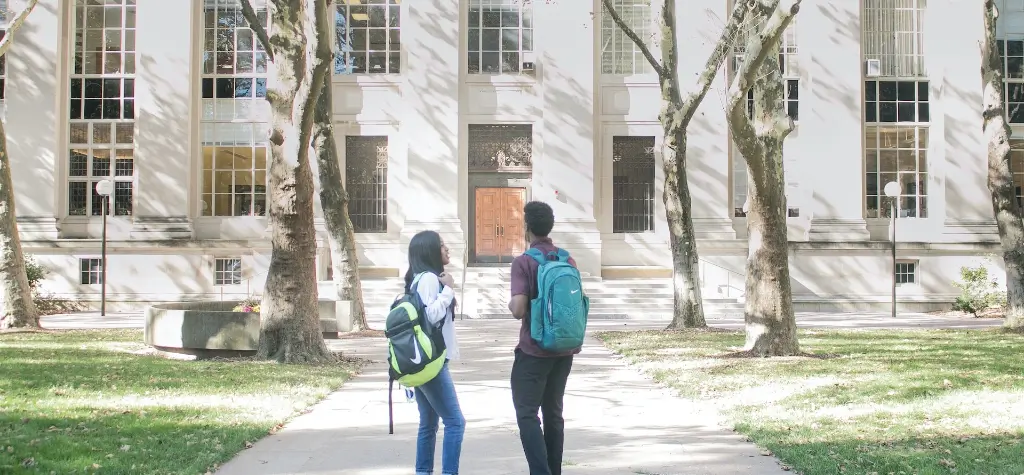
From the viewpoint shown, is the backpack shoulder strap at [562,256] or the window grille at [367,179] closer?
the backpack shoulder strap at [562,256]

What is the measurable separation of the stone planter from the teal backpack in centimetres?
891

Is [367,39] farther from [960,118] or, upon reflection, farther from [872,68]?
[960,118]

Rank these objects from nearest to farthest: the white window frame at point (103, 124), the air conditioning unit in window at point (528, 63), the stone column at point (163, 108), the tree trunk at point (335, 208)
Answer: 1. the tree trunk at point (335, 208)
2. the stone column at point (163, 108)
3. the white window frame at point (103, 124)
4. the air conditioning unit in window at point (528, 63)

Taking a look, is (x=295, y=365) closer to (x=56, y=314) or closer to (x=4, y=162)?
(x=4, y=162)

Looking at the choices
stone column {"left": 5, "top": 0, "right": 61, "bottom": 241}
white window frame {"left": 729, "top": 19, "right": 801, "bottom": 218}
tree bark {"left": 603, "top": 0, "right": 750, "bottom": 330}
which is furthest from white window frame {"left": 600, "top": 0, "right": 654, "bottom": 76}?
stone column {"left": 5, "top": 0, "right": 61, "bottom": 241}

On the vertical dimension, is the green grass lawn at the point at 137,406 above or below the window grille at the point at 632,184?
below

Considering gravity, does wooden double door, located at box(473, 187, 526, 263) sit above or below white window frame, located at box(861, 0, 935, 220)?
below

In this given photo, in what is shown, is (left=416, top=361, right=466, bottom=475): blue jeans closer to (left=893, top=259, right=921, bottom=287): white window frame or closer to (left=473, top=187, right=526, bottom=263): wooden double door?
(left=473, top=187, right=526, bottom=263): wooden double door

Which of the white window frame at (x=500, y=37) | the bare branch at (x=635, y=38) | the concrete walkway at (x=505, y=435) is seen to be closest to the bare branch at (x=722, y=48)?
the bare branch at (x=635, y=38)

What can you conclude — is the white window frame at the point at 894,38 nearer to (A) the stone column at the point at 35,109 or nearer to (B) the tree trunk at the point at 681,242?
(B) the tree trunk at the point at 681,242

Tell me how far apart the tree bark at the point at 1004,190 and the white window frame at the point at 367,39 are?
50.2ft

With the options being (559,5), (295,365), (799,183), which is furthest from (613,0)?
(295,365)

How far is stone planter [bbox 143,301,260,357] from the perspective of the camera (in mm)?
13812

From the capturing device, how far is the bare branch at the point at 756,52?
1239 centimetres
